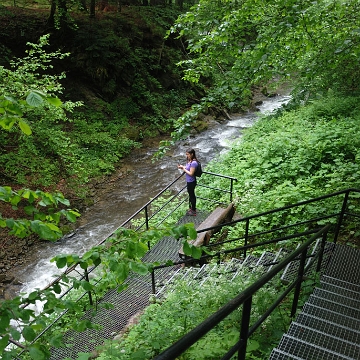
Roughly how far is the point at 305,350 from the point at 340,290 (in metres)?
1.58

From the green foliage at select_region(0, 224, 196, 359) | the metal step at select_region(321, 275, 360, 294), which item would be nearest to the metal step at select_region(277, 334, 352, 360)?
the green foliage at select_region(0, 224, 196, 359)

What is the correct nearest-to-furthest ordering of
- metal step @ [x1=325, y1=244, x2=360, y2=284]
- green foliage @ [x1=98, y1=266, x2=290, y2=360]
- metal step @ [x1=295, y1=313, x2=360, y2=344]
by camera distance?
1. metal step @ [x1=295, y1=313, x2=360, y2=344]
2. green foliage @ [x1=98, y1=266, x2=290, y2=360]
3. metal step @ [x1=325, y1=244, x2=360, y2=284]

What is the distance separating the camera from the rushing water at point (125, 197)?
9.38 m

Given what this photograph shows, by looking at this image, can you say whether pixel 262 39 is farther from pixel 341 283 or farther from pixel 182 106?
pixel 182 106

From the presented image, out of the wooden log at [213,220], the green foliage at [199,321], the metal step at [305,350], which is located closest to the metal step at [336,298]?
the green foliage at [199,321]

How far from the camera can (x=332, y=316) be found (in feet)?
12.0

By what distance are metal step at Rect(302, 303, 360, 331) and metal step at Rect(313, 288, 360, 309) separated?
30 cm

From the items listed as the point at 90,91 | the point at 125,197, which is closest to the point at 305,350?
the point at 125,197

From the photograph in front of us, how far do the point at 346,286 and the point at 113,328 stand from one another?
409 centimetres

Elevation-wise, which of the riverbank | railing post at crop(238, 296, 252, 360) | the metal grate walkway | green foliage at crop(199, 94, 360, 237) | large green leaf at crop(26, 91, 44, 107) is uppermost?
large green leaf at crop(26, 91, 44, 107)

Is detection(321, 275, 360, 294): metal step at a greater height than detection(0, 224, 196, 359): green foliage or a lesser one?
lesser

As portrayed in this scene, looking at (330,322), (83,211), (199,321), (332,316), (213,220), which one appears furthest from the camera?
(83,211)

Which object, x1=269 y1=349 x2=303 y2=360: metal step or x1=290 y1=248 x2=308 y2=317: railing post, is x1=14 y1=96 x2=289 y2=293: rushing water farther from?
x1=269 y1=349 x2=303 y2=360: metal step

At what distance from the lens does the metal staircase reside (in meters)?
2.98
